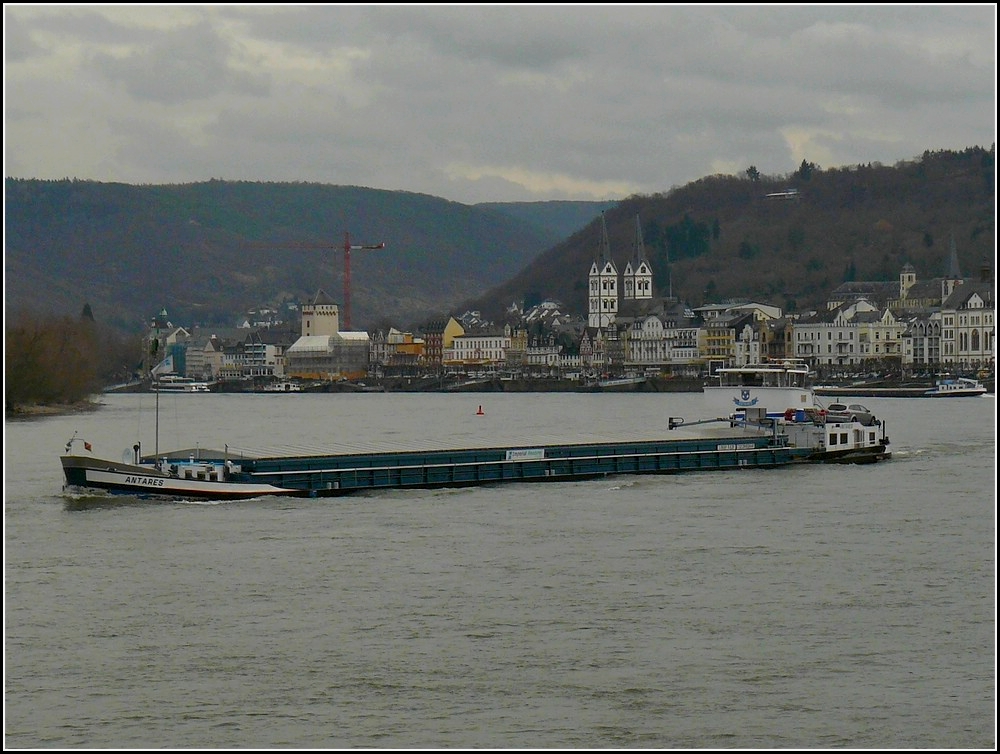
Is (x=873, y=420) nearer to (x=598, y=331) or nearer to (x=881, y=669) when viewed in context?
(x=881, y=669)

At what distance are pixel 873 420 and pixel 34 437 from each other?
32042 mm

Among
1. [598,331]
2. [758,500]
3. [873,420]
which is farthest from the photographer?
[598,331]

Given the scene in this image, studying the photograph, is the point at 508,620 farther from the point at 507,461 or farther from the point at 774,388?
the point at 774,388

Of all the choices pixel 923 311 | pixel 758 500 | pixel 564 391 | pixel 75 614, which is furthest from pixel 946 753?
pixel 923 311

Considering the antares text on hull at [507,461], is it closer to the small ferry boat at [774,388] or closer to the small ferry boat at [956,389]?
the small ferry boat at [774,388]

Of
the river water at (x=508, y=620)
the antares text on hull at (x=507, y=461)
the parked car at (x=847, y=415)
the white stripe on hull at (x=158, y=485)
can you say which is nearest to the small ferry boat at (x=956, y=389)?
the parked car at (x=847, y=415)

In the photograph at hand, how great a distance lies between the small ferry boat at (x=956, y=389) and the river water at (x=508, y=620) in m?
84.3

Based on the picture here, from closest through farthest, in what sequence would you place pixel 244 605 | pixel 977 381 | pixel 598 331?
pixel 244 605 < pixel 977 381 < pixel 598 331

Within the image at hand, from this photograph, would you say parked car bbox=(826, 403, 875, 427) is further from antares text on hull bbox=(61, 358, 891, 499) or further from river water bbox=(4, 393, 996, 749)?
river water bbox=(4, 393, 996, 749)

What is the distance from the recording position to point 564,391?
152625mm

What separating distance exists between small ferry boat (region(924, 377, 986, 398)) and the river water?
84.3 metres

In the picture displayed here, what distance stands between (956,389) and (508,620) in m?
105

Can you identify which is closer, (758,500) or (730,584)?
(730,584)

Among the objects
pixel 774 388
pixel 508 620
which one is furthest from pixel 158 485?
pixel 774 388
